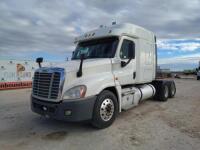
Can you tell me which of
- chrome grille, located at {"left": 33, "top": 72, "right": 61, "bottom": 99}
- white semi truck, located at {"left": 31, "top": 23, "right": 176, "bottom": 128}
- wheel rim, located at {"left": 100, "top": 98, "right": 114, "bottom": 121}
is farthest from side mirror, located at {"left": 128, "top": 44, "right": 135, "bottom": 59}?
chrome grille, located at {"left": 33, "top": 72, "right": 61, "bottom": 99}

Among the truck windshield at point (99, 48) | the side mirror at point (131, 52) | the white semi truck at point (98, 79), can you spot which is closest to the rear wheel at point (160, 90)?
the white semi truck at point (98, 79)

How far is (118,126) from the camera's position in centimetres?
571

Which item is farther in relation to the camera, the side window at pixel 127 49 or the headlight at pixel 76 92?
the side window at pixel 127 49

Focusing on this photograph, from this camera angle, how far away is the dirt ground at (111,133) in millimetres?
4418

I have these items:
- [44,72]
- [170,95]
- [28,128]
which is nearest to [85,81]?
[44,72]

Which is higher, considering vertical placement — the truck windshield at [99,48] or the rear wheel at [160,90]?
the truck windshield at [99,48]

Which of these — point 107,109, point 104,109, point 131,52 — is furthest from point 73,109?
point 131,52

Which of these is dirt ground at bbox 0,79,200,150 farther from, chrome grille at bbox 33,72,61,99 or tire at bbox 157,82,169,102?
tire at bbox 157,82,169,102

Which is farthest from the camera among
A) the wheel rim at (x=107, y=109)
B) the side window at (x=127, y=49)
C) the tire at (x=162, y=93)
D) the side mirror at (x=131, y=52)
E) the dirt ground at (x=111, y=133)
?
the tire at (x=162, y=93)

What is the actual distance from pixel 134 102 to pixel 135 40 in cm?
218

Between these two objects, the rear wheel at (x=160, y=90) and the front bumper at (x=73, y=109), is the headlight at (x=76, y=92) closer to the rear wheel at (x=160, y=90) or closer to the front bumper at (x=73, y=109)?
the front bumper at (x=73, y=109)

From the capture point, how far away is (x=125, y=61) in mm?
6422

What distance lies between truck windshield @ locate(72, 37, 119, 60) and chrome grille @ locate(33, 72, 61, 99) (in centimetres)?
171

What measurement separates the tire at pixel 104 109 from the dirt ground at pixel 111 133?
0.67 feet
